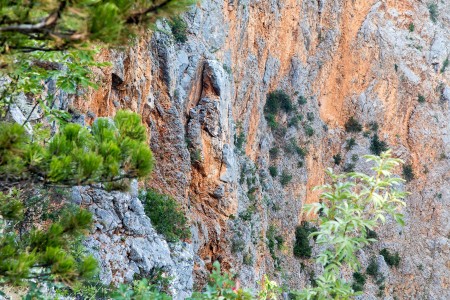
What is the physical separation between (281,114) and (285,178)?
3.52 meters

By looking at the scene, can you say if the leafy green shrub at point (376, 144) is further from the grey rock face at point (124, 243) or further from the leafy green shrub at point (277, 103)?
the grey rock face at point (124, 243)

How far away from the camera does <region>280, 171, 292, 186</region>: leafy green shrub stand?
2531 cm

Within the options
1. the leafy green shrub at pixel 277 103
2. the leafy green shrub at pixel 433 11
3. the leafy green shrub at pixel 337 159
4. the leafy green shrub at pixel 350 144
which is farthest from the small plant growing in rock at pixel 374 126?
the leafy green shrub at pixel 433 11

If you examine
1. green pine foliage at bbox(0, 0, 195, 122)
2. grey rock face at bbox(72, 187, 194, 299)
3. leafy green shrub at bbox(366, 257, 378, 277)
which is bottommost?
leafy green shrub at bbox(366, 257, 378, 277)

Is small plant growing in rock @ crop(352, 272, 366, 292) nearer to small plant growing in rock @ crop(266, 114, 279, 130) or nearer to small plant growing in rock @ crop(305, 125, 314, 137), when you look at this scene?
small plant growing in rock @ crop(305, 125, 314, 137)

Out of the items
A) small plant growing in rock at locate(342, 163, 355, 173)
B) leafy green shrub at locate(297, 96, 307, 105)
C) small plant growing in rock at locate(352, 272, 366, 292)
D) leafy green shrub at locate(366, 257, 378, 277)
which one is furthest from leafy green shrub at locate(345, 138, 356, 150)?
small plant growing in rock at locate(352, 272, 366, 292)

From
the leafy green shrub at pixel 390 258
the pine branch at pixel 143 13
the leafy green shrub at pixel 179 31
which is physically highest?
the leafy green shrub at pixel 179 31

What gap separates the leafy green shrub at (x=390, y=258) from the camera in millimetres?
28375

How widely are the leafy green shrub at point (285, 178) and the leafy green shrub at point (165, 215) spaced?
500 inches

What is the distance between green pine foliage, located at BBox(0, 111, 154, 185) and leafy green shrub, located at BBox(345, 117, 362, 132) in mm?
28330

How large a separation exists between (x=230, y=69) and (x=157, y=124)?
222 inches

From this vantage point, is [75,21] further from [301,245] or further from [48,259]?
[301,245]

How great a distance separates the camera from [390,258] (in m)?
28.4

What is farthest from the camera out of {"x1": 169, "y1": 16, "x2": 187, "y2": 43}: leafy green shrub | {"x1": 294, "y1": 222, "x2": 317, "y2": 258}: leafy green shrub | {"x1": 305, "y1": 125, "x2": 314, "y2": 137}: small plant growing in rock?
{"x1": 305, "y1": 125, "x2": 314, "y2": 137}: small plant growing in rock
